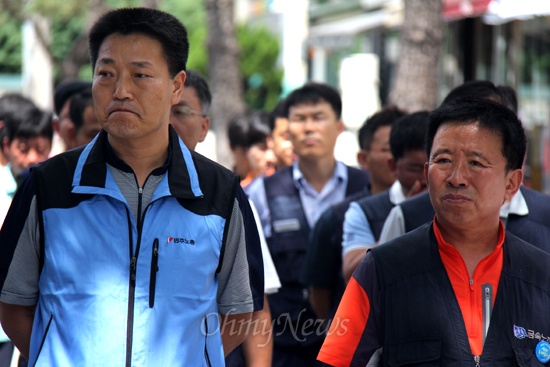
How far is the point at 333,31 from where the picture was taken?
883 inches

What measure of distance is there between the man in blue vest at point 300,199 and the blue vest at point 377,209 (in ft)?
3.12

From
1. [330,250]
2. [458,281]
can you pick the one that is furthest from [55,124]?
[458,281]

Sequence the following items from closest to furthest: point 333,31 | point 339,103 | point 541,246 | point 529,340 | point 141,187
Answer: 1. point 529,340
2. point 141,187
3. point 541,246
4. point 339,103
5. point 333,31

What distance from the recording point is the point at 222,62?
17906mm

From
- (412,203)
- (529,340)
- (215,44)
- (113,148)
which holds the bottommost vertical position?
(529,340)

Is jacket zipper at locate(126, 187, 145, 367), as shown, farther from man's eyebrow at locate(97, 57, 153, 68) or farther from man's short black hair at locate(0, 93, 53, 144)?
man's short black hair at locate(0, 93, 53, 144)

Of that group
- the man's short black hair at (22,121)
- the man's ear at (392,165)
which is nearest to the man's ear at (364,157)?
the man's ear at (392,165)

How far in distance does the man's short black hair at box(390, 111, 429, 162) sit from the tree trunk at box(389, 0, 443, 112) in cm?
724

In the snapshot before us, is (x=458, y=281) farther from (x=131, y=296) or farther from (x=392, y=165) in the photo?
(x=392, y=165)

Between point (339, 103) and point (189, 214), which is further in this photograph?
point (339, 103)

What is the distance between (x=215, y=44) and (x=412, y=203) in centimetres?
1366

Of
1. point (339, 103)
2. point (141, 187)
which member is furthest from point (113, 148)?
point (339, 103)

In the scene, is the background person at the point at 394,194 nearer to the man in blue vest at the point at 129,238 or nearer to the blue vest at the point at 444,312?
the man in blue vest at the point at 129,238

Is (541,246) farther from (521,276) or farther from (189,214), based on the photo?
(189,214)
